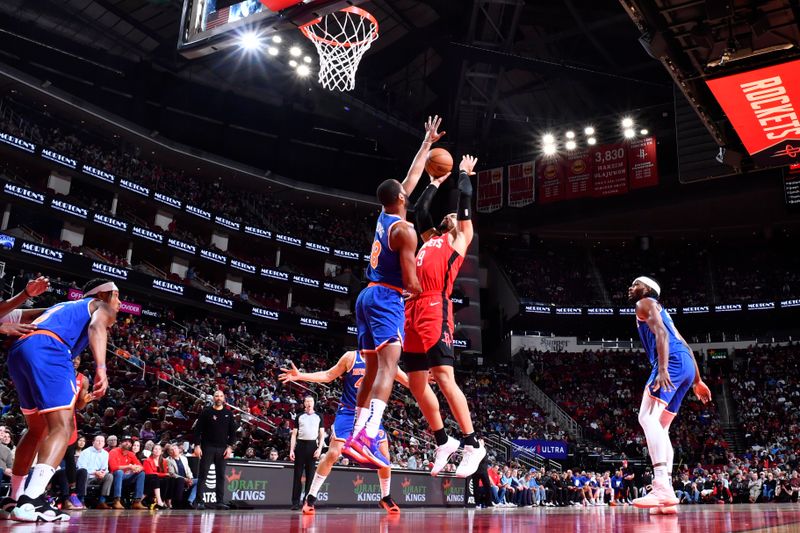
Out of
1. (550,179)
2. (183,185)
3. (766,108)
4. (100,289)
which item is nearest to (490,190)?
(550,179)

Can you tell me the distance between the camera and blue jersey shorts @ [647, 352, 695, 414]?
6.24 meters

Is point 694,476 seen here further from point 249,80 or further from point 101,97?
point 101,97

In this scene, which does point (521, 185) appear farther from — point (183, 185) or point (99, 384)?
point (99, 384)

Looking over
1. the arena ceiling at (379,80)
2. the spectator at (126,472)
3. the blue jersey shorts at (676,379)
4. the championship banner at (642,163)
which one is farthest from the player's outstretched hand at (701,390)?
the championship banner at (642,163)

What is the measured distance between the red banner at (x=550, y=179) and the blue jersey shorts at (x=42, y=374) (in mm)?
28842

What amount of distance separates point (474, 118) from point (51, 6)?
18.6m

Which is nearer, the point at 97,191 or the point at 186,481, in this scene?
the point at 186,481

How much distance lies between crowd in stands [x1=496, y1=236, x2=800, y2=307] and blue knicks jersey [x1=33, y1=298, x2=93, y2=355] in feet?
111

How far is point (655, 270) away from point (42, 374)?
38.2 meters

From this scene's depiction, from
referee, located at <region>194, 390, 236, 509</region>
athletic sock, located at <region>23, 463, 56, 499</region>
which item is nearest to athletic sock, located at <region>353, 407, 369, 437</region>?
athletic sock, located at <region>23, 463, 56, 499</region>

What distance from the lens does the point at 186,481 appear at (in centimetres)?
1178

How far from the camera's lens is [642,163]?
2992 centimetres

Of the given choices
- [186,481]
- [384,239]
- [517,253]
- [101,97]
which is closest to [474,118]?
[517,253]

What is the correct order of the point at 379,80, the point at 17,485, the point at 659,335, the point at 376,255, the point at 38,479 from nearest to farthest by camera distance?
the point at 38,479 < the point at 376,255 < the point at 17,485 < the point at 659,335 < the point at 379,80
